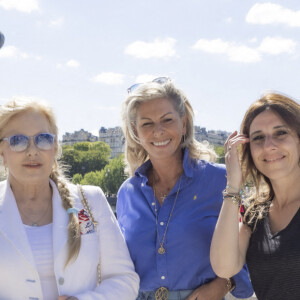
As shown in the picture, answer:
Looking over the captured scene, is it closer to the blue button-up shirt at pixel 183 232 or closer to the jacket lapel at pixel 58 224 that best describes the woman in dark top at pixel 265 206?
the blue button-up shirt at pixel 183 232

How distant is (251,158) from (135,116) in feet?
2.86

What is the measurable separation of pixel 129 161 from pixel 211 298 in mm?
1204

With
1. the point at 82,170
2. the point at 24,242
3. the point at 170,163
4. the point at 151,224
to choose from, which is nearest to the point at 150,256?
the point at 151,224

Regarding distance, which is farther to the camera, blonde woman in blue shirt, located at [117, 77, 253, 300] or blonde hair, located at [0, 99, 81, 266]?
blonde woman in blue shirt, located at [117, 77, 253, 300]

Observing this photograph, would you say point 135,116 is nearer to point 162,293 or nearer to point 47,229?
point 47,229

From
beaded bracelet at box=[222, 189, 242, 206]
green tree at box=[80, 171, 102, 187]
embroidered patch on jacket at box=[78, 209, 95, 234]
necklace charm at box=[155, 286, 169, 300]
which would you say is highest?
beaded bracelet at box=[222, 189, 242, 206]

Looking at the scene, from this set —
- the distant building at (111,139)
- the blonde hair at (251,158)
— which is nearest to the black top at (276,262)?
the blonde hair at (251,158)

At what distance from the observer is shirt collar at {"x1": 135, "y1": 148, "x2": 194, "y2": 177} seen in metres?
3.27

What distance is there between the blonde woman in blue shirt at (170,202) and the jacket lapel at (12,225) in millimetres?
847

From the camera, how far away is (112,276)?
284 cm

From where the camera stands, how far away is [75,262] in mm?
2670

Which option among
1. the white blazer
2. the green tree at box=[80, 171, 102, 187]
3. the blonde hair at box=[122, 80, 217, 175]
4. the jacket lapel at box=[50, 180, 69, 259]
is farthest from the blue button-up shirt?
the green tree at box=[80, 171, 102, 187]

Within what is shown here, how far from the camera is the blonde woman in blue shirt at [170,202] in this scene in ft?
10.1

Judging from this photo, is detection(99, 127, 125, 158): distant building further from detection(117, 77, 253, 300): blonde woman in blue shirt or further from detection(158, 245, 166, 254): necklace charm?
detection(158, 245, 166, 254): necklace charm
